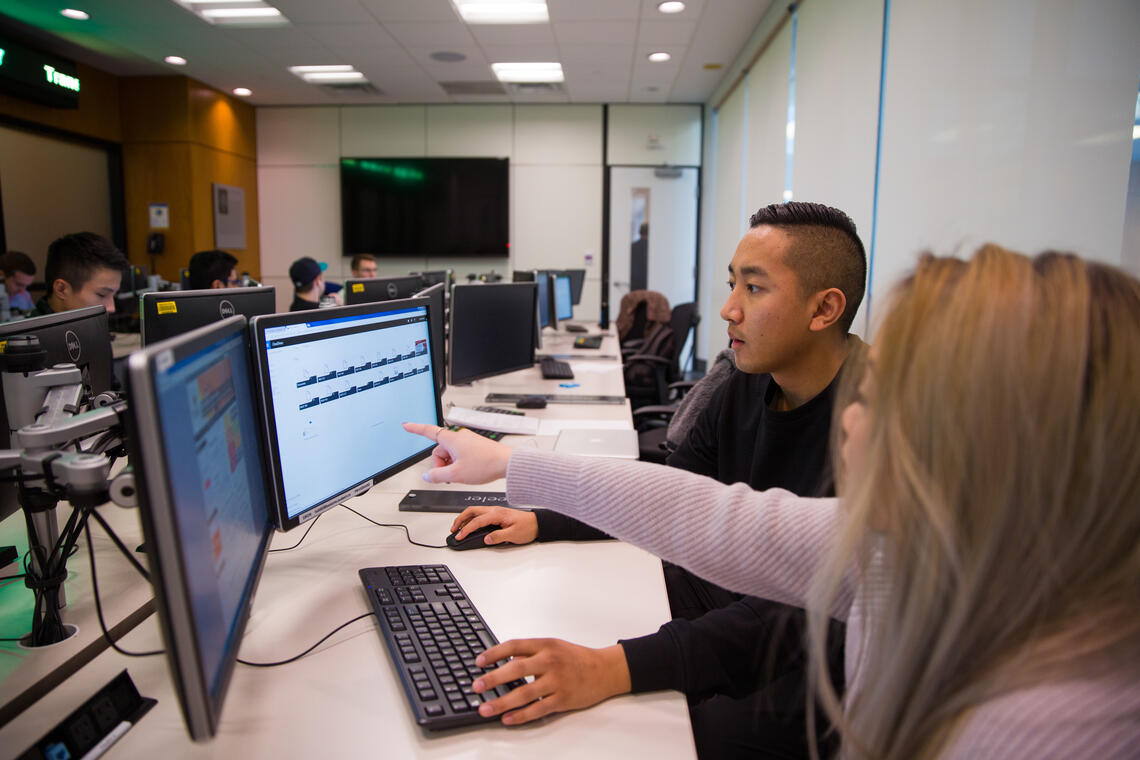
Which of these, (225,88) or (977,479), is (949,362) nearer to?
(977,479)

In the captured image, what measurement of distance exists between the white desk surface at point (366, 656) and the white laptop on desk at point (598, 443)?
0.51 meters

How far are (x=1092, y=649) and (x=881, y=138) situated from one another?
9.47 ft

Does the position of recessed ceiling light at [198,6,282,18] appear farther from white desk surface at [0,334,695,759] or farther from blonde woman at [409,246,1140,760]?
blonde woman at [409,246,1140,760]

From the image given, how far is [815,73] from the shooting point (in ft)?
12.5

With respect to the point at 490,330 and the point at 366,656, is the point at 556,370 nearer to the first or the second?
the point at 490,330

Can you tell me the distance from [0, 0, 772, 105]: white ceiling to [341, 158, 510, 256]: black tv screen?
3.03ft

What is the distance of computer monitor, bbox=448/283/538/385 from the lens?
2.61 m

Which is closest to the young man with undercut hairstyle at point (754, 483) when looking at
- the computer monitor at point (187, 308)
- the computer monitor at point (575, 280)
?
the computer monitor at point (187, 308)

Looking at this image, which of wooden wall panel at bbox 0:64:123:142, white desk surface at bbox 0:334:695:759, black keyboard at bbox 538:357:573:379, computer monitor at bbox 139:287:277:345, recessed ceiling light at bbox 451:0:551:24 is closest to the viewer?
white desk surface at bbox 0:334:695:759

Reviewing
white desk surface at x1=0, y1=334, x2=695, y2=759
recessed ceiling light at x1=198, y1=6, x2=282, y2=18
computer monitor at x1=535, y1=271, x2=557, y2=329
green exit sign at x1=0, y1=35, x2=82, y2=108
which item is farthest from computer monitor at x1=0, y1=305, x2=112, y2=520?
green exit sign at x1=0, y1=35, x2=82, y2=108

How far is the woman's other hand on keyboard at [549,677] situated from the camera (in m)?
0.85

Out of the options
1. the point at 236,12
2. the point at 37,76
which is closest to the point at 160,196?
the point at 37,76

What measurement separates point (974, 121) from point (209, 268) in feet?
12.9

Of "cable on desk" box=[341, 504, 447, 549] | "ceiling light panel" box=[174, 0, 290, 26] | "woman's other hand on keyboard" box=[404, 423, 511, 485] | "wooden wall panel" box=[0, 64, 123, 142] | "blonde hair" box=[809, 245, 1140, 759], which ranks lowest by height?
"cable on desk" box=[341, 504, 447, 549]
